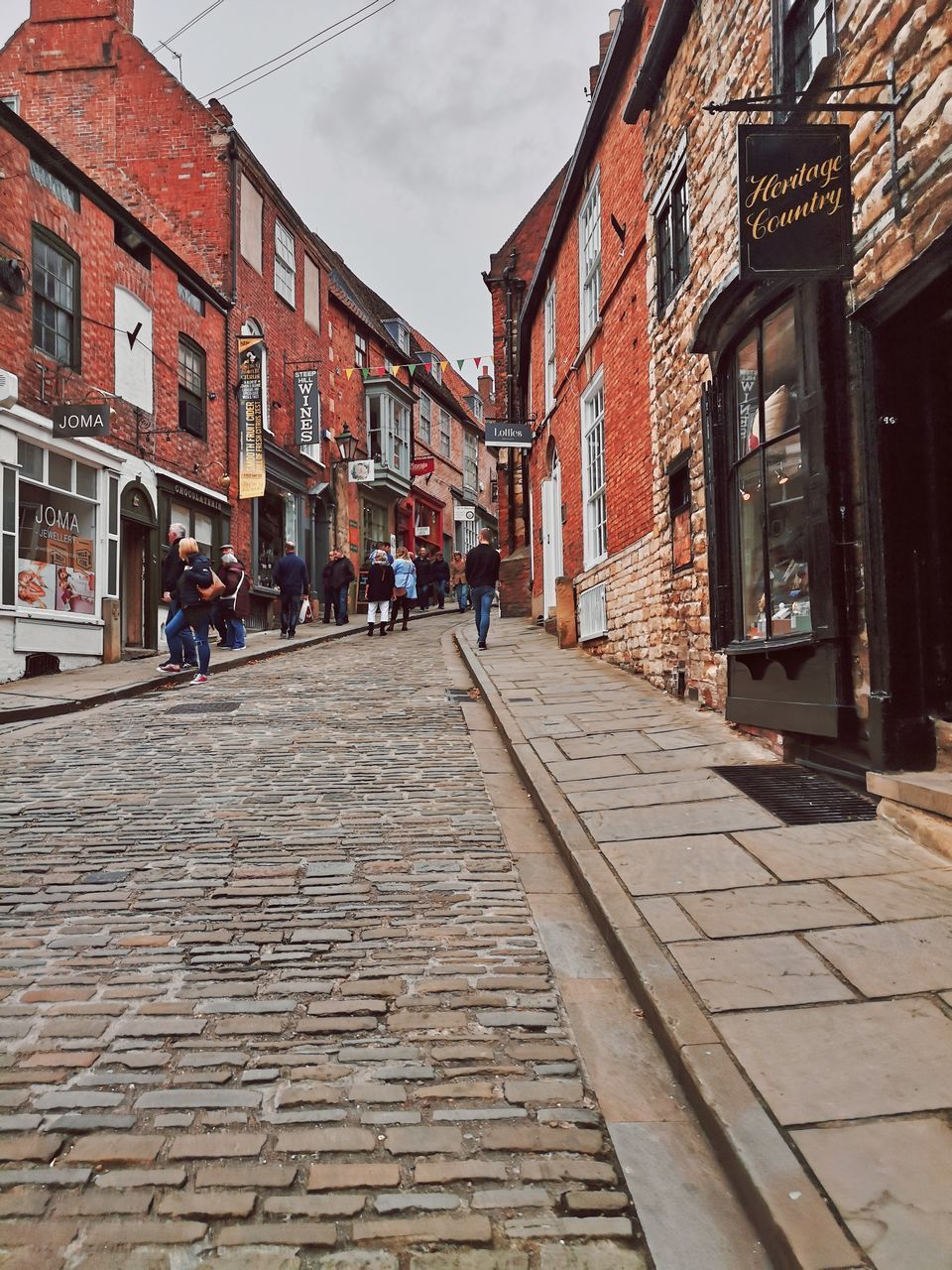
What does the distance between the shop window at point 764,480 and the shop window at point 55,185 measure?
1125 centimetres

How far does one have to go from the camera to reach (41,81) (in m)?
20.1

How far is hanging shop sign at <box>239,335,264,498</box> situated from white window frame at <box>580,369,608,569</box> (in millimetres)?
8197

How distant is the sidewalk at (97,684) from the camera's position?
9891mm

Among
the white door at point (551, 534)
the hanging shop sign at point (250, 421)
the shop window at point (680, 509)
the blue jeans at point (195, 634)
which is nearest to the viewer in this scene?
the shop window at point (680, 509)

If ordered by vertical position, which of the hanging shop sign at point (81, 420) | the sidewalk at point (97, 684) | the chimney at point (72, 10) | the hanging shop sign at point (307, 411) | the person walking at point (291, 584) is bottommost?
the sidewalk at point (97, 684)

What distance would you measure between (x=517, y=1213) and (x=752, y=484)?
540cm

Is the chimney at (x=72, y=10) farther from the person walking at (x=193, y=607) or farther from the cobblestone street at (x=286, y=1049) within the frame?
the cobblestone street at (x=286, y=1049)

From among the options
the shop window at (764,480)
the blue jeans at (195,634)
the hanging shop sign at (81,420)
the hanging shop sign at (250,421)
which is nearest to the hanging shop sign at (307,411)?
the hanging shop sign at (250,421)

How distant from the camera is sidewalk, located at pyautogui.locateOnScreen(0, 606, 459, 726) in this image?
32.4ft

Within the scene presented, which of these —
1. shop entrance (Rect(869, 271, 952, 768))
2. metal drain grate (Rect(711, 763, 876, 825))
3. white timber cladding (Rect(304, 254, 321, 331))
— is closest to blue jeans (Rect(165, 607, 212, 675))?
metal drain grate (Rect(711, 763, 876, 825))

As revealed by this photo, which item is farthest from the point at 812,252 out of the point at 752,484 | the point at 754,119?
the point at 754,119

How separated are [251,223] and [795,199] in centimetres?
1931

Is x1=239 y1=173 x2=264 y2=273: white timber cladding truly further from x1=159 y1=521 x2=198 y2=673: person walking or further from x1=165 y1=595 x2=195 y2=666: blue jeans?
x1=165 y1=595 x2=195 y2=666: blue jeans

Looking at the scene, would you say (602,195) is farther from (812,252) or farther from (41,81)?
(41,81)
